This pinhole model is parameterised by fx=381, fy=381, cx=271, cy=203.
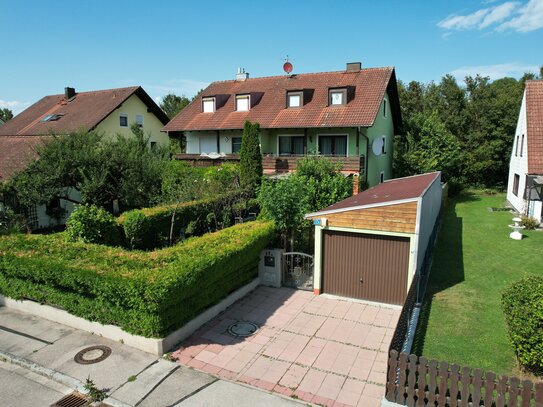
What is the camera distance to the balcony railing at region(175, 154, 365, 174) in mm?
21469

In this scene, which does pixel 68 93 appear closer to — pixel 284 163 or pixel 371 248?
pixel 284 163

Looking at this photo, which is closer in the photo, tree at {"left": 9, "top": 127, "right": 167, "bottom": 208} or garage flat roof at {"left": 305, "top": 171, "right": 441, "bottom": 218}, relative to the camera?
garage flat roof at {"left": 305, "top": 171, "right": 441, "bottom": 218}

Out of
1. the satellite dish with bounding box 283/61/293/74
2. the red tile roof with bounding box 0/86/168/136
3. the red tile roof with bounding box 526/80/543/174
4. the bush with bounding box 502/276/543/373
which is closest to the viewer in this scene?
the bush with bounding box 502/276/543/373

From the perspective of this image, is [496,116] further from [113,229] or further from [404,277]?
[113,229]

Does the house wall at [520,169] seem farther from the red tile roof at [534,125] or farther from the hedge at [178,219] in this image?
the hedge at [178,219]

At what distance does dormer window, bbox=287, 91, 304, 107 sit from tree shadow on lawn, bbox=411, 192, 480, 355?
37.7 ft

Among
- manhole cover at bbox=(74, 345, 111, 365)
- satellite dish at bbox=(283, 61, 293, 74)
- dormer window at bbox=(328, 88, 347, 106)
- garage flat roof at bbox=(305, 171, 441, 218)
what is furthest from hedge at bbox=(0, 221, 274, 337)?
satellite dish at bbox=(283, 61, 293, 74)

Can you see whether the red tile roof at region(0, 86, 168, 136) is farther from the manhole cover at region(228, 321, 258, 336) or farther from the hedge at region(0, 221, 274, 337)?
the manhole cover at region(228, 321, 258, 336)

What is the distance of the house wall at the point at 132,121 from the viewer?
28822 mm

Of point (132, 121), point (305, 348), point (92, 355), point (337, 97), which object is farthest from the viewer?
point (132, 121)

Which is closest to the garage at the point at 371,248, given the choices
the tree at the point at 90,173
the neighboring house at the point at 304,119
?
the tree at the point at 90,173

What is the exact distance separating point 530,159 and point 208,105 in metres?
20.5

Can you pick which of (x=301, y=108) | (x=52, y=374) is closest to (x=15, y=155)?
(x=301, y=108)

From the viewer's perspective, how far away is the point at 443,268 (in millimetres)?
13227
